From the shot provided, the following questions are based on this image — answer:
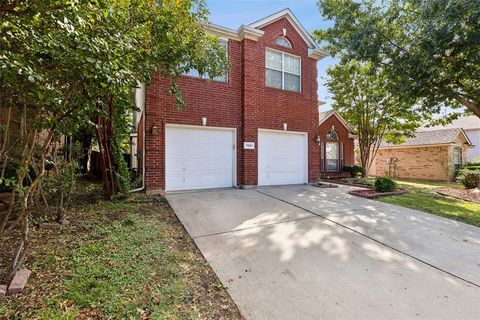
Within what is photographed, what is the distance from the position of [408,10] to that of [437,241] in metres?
8.29

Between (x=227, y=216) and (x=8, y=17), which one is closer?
(x=8, y=17)

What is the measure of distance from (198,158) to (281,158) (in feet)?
11.7

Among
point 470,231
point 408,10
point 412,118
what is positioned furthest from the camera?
point 412,118

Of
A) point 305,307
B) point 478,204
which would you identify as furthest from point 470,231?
point 305,307

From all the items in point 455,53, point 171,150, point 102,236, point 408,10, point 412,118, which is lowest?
point 102,236

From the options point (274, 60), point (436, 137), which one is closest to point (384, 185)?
point (274, 60)

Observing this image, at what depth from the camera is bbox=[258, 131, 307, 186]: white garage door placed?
9164 mm

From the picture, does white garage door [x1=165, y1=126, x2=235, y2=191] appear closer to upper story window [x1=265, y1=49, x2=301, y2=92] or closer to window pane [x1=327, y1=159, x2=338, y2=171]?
upper story window [x1=265, y1=49, x2=301, y2=92]

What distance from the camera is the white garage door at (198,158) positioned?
25.0 ft

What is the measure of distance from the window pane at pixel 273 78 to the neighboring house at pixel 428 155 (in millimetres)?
12862

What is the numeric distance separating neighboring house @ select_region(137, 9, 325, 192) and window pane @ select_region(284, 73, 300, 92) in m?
0.04

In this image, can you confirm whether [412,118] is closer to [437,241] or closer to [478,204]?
[478,204]

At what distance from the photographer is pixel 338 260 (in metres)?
3.30

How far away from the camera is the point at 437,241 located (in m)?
4.09
